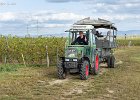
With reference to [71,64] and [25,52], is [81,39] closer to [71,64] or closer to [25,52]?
[71,64]

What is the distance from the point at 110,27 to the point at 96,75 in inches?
227

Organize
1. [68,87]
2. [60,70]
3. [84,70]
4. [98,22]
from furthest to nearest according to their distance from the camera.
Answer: [98,22], [60,70], [84,70], [68,87]

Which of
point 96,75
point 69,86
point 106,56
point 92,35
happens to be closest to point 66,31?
point 92,35

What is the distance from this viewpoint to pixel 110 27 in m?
23.6

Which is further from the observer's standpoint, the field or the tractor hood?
the tractor hood

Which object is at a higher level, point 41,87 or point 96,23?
point 96,23

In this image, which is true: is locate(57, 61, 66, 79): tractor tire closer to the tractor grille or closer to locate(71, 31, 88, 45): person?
the tractor grille

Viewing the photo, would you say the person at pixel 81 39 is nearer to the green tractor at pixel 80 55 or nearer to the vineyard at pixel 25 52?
the green tractor at pixel 80 55

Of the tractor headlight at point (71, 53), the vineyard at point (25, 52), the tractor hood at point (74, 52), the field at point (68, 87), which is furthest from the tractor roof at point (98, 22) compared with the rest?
the tractor headlight at point (71, 53)

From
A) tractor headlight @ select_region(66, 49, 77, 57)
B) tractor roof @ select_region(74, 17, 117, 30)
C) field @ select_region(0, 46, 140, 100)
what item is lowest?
field @ select_region(0, 46, 140, 100)

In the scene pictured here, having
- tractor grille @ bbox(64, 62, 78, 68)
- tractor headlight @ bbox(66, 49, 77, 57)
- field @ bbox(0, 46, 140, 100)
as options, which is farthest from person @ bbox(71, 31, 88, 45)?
field @ bbox(0, 46, 140, 100)

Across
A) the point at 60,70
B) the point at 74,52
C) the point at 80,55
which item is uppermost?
the point at 74,52

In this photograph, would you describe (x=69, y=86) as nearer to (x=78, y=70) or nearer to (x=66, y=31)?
(x=78, y=70)

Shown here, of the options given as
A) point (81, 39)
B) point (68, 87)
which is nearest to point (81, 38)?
point (81, 39)
